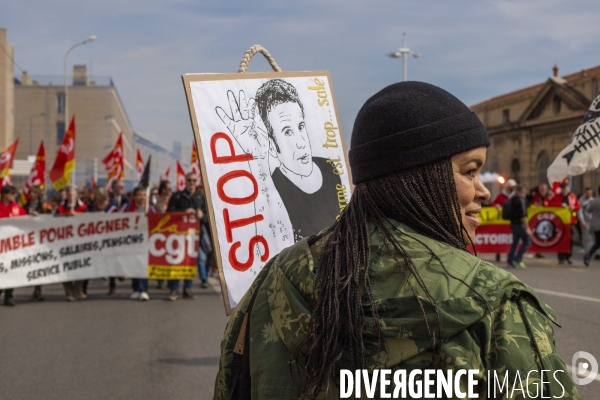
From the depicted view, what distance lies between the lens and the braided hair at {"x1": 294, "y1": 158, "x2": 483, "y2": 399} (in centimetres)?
142

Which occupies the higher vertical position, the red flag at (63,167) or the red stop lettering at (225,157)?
the red flag at (63,167)

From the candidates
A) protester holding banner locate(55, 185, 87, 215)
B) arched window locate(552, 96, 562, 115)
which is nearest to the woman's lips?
protester holding banner locate(55, 185, 87, 215)

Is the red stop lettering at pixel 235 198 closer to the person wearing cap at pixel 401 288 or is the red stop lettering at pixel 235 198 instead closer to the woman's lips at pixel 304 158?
the woman's lips at pixel 304 158

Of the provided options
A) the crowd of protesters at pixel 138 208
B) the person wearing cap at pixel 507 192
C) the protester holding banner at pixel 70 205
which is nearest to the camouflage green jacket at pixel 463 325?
the crowd of protesters at pixel 138 208

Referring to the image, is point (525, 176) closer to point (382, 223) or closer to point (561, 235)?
point (561, 235)

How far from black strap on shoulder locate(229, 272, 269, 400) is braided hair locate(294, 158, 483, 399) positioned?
0.20m

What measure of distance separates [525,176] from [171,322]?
142ft

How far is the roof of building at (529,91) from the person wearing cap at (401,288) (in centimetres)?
4446

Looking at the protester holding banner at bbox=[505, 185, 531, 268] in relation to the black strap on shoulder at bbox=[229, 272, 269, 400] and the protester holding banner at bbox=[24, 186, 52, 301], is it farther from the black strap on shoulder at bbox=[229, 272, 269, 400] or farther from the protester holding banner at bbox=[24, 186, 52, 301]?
the black strap on shoulder at bbox=[229, 272, 269, 400]

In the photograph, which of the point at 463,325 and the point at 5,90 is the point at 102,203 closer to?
the point at 463,325

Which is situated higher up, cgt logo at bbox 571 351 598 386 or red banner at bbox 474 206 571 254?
red banner at bbox 474 206 571 254

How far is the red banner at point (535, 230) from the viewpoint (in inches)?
691

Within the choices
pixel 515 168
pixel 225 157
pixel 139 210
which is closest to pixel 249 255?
pixel 225 157

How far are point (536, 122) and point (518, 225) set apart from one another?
34472 millimetres
